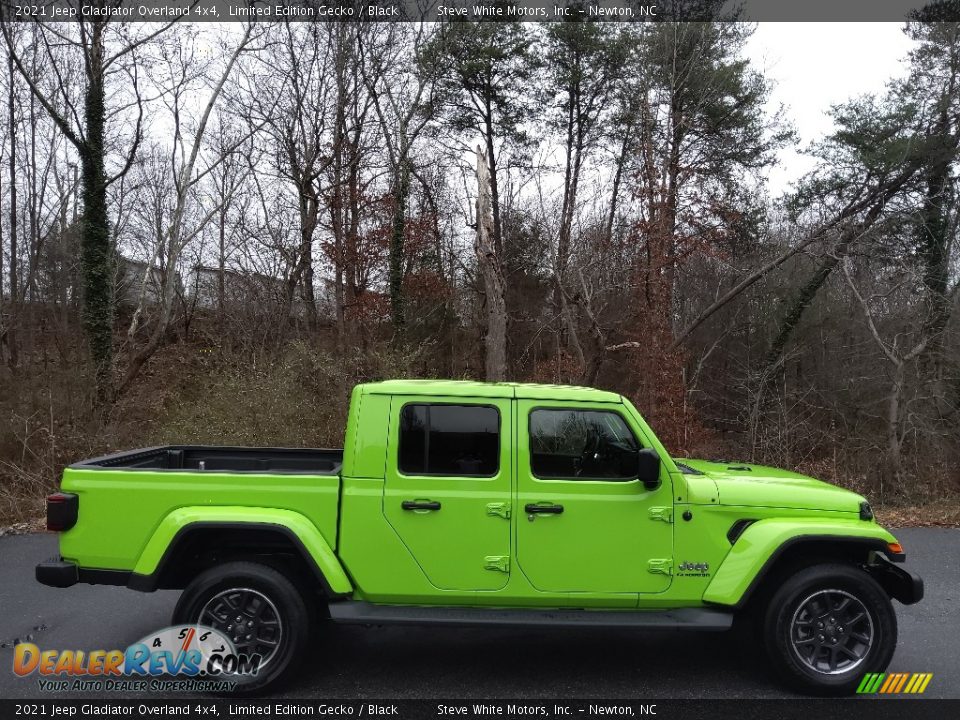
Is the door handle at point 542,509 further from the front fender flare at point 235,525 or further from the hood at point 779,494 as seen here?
the front fender flare at point 235,525

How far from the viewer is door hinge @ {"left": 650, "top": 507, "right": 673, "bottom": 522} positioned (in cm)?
402

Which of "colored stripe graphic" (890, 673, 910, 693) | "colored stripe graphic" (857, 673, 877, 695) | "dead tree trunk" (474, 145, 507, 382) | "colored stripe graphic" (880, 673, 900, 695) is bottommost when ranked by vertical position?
"colored stripe graphic" (890, 673, 910, 693)

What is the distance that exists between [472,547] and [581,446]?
913mm

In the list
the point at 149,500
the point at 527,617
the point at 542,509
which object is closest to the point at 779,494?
the point at 542,509

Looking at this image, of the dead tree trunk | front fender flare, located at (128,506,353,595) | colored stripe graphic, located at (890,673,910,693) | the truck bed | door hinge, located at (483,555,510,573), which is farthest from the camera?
the dead tree trunk

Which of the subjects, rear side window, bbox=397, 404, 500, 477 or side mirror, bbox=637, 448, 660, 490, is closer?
side mirror, bbox=637, 448, 660, 490

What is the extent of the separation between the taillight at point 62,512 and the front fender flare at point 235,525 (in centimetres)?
46

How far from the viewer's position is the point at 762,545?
3969 millimetres

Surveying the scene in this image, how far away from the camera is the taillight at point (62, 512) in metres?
3.90

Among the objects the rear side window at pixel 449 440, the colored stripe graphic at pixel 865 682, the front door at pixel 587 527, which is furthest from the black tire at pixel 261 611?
the colored stripe graphic at pixel 865 682

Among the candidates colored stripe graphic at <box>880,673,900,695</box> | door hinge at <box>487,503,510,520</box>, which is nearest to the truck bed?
door hinge at <box>487,503,510,520</box>

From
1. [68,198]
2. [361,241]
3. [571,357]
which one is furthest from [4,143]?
[571,357]

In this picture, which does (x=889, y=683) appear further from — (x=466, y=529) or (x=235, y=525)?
(x=235, y=525)

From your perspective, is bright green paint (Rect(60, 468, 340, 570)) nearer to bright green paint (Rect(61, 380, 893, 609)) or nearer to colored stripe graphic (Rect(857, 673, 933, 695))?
bright green paint (Rect(61, 380, 893, 609))
